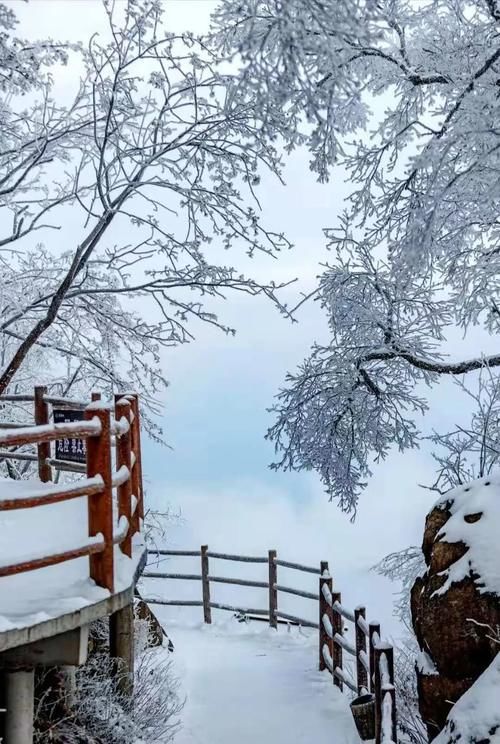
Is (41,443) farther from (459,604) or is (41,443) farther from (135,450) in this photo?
(459,604)

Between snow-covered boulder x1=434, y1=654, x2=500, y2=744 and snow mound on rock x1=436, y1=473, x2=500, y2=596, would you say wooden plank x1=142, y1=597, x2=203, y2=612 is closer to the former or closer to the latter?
snow mound on rock x1=436, y1=473, x2=500, y2=596

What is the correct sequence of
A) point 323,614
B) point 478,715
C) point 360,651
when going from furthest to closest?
1. point 323,614
2. point 360,651
3. point 478,715

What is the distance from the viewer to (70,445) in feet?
24.9

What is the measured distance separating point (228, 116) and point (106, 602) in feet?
19.2

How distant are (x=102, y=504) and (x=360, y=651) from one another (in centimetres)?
580

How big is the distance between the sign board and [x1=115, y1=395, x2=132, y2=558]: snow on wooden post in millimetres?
1232

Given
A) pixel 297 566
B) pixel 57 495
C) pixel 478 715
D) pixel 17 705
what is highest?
pixel 297 566

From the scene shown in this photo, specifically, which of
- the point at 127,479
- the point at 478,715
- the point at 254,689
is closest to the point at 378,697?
the point at 478,715

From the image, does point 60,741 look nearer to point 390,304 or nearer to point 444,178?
point 444,178

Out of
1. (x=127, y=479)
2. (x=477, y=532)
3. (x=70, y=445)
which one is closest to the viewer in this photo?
(x=127, y=479)

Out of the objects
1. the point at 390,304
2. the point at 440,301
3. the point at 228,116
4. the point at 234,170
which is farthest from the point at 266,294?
the point at 440,301

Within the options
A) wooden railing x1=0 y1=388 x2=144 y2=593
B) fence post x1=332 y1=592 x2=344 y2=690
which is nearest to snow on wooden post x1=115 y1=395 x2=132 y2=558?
wooden railing x1=0 y1=388 x2=144 y2=593

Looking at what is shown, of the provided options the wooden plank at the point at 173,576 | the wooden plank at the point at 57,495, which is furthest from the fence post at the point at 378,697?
the wooden plank at the point at 173,576

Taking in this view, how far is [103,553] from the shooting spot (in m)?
4.75
